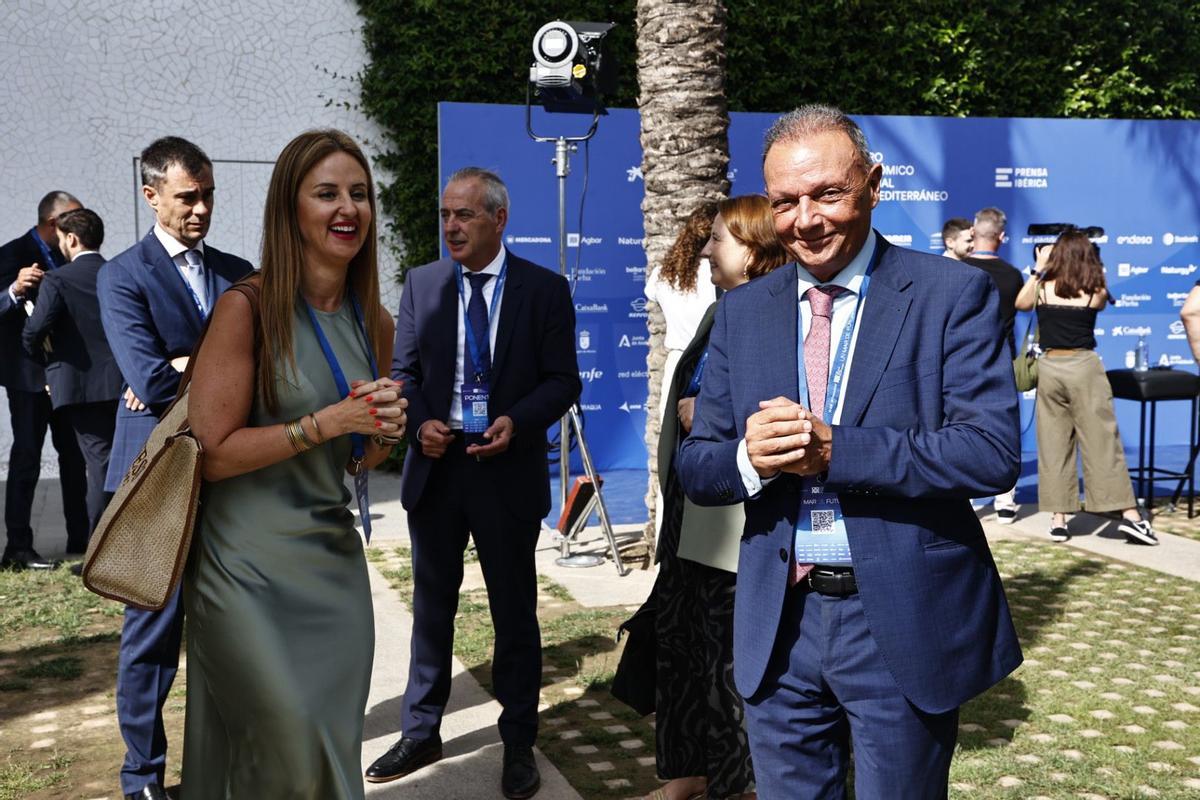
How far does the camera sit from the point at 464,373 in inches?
191

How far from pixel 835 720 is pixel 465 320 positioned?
267 cm

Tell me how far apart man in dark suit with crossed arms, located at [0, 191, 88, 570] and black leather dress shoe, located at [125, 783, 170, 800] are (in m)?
4.34

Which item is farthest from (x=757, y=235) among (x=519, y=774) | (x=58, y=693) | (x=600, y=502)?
(x=600, y=502)

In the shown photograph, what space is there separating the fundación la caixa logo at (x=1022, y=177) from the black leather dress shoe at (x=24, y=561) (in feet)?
30.1

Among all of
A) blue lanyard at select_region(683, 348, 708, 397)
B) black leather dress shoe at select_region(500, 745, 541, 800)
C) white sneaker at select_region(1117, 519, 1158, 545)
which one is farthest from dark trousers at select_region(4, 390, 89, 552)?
white sneaker at select_region(1117, 519, 1158, 545)

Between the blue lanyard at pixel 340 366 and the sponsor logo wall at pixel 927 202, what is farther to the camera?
the sponsor logo wall at pixel 927 202

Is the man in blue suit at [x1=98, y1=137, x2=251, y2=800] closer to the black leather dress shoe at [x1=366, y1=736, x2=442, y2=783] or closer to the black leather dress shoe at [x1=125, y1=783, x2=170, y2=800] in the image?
the black leather dress shoe at [x1=125, y1=783, x2=170, y2=800]

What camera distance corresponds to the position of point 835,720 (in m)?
2.64

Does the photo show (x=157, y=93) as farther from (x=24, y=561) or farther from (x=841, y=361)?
(x=841, y=361)

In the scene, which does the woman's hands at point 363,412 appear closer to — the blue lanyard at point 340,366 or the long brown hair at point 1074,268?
the blue lanyard at point 340,366

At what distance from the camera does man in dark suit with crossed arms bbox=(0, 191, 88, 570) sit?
323 inches

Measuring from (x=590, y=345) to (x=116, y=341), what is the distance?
755 cm

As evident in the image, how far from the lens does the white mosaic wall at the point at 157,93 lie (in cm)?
1173

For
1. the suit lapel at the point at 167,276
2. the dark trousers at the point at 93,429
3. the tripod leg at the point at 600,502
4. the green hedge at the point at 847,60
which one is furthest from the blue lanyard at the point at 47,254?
the suit lapel at the point at 167,276
